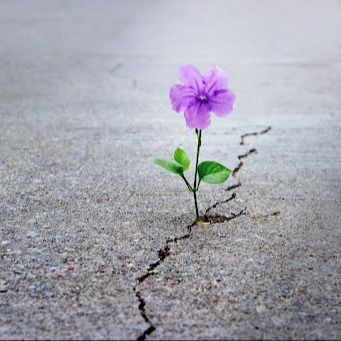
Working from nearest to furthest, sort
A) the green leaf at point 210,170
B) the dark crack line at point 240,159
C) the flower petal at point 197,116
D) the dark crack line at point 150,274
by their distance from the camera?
the dark crack line at point 150,274 → the flower petal at point 197,116 → the green leaf at point 210,170 → the dark crack line at point 240,159

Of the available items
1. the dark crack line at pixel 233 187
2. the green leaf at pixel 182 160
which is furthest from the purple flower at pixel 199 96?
the dark crack line at pixel 233 187

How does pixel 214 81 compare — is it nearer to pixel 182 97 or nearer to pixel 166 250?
pixel 182 97

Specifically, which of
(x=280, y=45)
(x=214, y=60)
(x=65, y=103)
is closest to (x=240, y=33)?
(x=280, y=45)

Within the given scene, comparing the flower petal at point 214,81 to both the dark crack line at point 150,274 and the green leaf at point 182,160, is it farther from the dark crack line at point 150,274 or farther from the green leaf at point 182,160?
the dark crack line at point 150,274

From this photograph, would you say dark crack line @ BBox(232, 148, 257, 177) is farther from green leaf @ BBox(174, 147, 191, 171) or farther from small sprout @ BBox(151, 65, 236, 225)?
small sprout @ BBox(151, 65, 236, 225)

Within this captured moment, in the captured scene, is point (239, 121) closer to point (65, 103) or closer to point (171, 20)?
point (65, 103)
